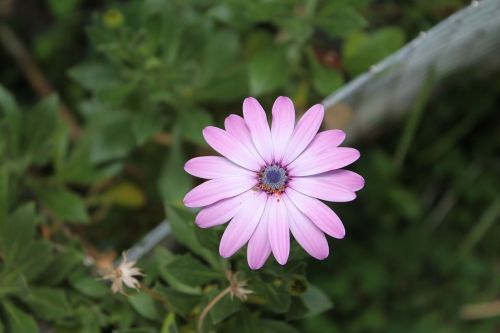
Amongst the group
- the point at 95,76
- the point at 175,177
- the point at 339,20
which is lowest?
the point at 175,177

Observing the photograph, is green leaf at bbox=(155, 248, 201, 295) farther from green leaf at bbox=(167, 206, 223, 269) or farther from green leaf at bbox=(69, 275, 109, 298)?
green leaf at bbox=(69, 275, 109, 298)

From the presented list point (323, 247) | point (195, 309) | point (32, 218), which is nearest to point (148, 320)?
point (195, 309)

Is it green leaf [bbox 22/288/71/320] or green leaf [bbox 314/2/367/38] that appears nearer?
green leaf [bbox 22/288/71/320]

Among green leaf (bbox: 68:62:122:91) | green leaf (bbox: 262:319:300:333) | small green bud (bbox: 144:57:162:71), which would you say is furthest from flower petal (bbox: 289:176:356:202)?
green leaf (bbox: 68:62:122:91)

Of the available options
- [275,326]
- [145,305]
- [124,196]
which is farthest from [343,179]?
[124,196]

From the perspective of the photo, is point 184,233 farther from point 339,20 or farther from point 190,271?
point 339,20

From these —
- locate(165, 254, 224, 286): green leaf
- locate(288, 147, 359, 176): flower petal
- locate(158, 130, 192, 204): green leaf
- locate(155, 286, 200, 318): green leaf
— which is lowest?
locate(155, 286, 200, 318): green leaf
